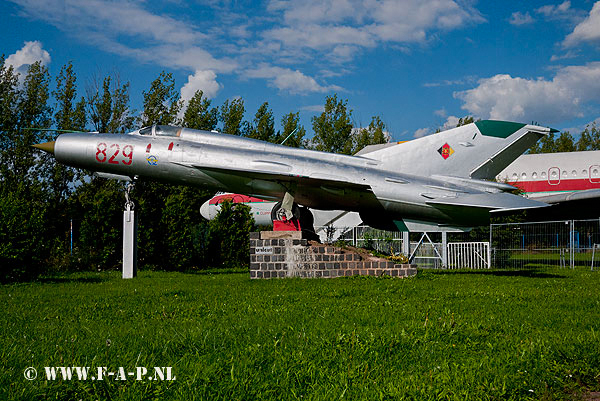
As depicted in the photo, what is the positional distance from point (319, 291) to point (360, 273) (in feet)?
12.2

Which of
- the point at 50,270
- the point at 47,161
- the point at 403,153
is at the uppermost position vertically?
the point at 47,161

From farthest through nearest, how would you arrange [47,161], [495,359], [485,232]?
[47,161]
[485,232]
[495,359]

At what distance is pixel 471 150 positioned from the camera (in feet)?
40.9

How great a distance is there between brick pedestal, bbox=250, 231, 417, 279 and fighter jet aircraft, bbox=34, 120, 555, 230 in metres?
1.32

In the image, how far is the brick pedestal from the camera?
11906 mm

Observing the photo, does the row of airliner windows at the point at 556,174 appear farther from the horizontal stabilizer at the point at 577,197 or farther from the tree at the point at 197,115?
the tree at the point at 197,115

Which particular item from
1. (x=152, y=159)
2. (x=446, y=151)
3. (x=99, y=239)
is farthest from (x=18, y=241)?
(x=446, y=151)

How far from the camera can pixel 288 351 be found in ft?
13.1

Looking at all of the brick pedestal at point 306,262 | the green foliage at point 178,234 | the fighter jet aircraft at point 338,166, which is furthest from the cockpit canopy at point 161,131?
the green foliage at point 178,234

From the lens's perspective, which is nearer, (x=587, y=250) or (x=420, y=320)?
(x=420, y=320)

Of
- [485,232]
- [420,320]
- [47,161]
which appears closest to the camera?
[420,320]

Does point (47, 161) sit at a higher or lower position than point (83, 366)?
higher

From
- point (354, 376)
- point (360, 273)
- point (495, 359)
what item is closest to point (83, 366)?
point (354, 376)

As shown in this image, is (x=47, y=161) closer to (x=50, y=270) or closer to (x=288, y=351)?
(x=50, y=270)
